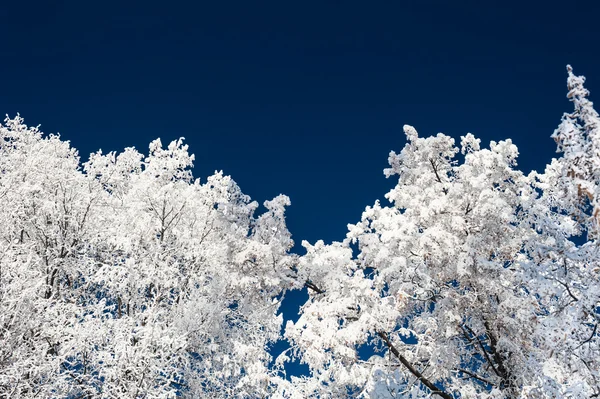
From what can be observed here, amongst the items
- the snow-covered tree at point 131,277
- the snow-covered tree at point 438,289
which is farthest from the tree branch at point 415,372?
the snow-covered tree at point 131,277

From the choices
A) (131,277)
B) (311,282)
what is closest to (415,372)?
(311,282)

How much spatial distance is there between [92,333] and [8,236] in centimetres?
424

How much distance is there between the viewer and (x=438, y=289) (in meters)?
10.8

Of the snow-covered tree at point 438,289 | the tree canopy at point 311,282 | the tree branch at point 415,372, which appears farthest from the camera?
the tree branch at point 415,372

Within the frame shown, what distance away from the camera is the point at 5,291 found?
945cm

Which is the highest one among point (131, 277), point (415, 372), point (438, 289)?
point (131, 277)

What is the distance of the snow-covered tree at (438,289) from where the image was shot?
9727mm

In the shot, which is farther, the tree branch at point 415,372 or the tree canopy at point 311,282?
the tree branch at point 415,372

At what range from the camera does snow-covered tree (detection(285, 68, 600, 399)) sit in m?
9.73

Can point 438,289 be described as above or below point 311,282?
below

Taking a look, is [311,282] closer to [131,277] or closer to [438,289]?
[438,289]

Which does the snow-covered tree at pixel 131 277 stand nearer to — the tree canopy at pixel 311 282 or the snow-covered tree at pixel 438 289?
the tree canopy at pixel 311 282

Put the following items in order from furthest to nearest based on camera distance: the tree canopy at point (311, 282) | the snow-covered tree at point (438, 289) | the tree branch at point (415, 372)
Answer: the tree branch at point (415, 372)
the snow-covered tree at point (438, 289)
the tree canopy at point (311, 282)

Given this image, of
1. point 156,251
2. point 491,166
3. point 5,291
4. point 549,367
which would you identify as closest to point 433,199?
point 491,166
